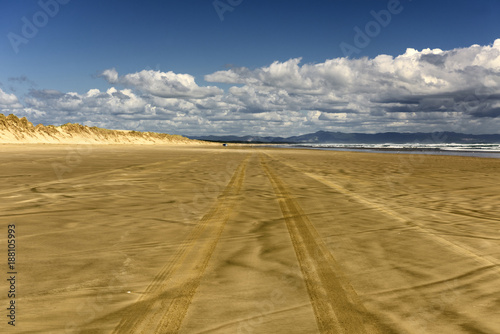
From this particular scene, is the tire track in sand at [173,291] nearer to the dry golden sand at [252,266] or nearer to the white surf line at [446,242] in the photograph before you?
the dry golden sand at [252,266]

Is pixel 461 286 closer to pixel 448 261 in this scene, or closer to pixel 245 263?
pixel 448 261

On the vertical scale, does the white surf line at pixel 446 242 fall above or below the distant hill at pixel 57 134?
below

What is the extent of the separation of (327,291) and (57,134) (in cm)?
11137

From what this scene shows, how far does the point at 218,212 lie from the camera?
8.42 m

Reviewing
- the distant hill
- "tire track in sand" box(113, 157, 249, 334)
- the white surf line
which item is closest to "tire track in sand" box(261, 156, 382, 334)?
"tire track in sand" box(113, 157, 249, 334)

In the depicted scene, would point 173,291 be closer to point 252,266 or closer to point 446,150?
point 252,266

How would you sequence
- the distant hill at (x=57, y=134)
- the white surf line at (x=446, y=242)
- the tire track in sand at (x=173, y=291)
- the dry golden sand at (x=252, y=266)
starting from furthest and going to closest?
the distant hill at (x=57, y=134) < the white surf line at (x=446, y=242) < the dry golden sand at (x=252, y=266) < the tire track in sand at (x=173, y=291)

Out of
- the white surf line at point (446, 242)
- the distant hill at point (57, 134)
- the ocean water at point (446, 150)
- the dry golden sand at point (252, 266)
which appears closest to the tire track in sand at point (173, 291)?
the dry golden sand at point (252, 266)

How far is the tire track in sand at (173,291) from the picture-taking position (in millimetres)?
3213

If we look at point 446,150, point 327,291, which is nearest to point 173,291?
point 327,291

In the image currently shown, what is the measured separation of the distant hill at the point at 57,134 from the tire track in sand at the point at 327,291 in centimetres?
8936

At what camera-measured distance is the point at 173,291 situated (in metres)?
3.92

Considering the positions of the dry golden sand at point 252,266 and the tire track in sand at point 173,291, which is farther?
the dry golden sand at point 252,266

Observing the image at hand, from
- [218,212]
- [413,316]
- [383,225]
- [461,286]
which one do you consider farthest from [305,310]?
[218,212]
